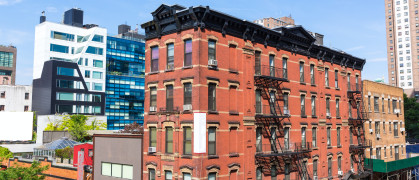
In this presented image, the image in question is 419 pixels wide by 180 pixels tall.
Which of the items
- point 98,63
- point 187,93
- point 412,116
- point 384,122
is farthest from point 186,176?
point 412,116

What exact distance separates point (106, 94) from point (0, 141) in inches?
1115

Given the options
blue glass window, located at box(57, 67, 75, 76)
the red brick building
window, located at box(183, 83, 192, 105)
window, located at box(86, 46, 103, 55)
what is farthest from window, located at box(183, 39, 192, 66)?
window, located at box(86, 46, 103, 55)

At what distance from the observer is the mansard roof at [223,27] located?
2626 centimetres

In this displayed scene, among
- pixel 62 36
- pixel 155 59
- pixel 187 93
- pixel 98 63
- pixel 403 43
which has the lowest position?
pixel 187 93

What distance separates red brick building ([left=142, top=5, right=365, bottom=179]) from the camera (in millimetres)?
26094

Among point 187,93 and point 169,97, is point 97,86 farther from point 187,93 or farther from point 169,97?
point 187,93

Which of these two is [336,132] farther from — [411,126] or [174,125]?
[411,126]

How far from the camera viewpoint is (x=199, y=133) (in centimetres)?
2509

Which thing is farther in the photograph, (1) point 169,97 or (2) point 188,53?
(1) point 169,97

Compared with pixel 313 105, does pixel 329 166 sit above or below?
below

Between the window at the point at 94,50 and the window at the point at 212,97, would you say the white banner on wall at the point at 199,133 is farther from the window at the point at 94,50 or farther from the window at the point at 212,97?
→ the window at the point at 94,50

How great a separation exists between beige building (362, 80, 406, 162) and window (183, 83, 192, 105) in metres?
28.2

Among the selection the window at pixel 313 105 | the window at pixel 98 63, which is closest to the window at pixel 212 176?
the window at pixel 313 105

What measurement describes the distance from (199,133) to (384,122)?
114 feet
